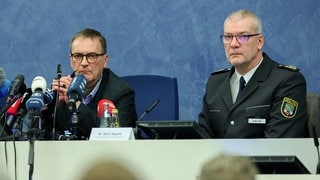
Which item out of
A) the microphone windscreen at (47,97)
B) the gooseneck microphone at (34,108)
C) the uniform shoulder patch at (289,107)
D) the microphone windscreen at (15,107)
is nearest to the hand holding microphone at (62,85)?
the microphone windscreen at (47,97)

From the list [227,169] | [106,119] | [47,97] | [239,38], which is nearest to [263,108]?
[239,38]

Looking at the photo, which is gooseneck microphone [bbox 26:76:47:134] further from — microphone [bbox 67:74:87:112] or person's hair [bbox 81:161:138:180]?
person's hair [bbox 81:161:138:180]

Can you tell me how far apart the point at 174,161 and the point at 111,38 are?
250cm

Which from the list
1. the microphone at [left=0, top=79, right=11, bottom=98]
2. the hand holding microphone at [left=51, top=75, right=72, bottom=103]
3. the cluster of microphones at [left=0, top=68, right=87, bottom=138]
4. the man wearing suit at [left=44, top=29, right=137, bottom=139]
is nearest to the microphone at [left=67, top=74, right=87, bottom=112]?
the cluster of microphones at [left=0, top=68, right=87, bottom=138]

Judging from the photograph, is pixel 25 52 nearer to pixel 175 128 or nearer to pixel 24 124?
pixel 24 124

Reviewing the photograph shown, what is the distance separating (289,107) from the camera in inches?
132

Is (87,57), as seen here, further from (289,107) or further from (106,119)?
(289,107)

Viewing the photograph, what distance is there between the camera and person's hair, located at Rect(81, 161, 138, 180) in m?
1.07

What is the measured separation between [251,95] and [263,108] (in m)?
0.10

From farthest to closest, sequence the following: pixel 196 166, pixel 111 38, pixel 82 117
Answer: pixel 111 38 < pixel 82 117 < pixel 196 166

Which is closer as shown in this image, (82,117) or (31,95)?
(31,95)

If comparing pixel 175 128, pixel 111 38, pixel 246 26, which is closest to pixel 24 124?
pixel 175 128

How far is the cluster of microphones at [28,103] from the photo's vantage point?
273cm

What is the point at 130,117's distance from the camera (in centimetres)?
369
